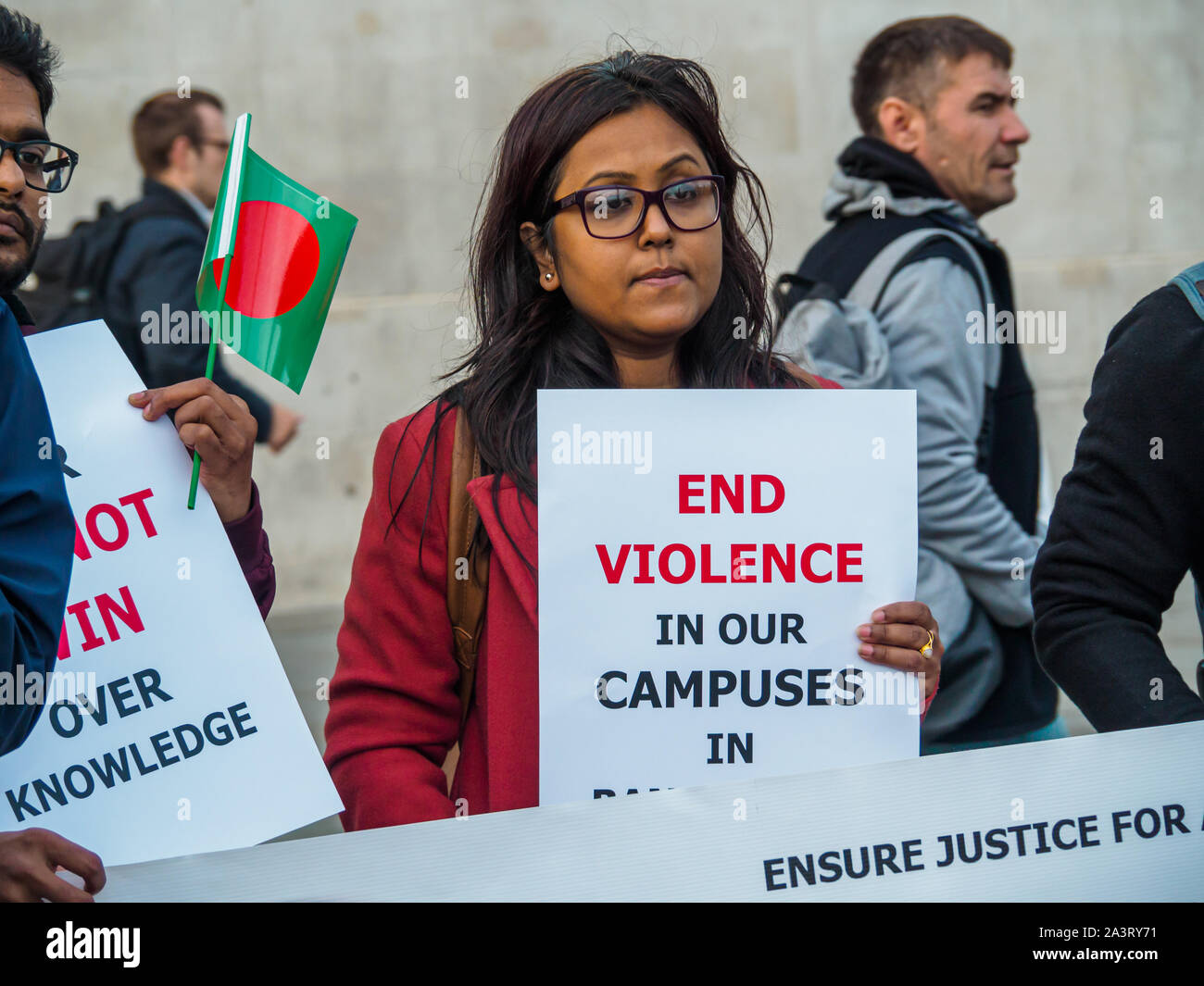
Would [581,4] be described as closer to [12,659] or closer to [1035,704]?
[1035,704]

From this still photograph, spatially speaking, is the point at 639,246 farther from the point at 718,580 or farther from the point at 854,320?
the point at 854,320

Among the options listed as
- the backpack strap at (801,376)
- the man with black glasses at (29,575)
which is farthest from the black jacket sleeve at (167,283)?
the man with black glasses at (29,575)

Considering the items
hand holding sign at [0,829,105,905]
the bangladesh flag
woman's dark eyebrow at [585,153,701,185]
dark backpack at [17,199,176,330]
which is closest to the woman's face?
woman's dark eyebrow at [585,153,701,185]

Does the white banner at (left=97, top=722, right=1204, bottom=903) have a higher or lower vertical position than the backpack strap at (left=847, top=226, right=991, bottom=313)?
lower

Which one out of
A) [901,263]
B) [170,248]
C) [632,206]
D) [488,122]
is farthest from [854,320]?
[488,122]

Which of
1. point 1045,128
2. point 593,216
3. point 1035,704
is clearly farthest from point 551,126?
point 1045,128

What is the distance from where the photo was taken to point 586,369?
7.07ft

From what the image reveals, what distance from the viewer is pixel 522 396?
2.14m

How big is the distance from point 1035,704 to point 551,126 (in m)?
1.88

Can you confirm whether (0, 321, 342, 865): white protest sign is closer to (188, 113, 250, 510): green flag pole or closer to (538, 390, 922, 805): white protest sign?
(188, 113, 250, 510): green flag pole

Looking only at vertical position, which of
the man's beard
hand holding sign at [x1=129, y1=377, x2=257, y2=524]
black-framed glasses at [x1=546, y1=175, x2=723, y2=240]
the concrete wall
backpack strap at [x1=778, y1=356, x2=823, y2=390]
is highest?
the concrete wall

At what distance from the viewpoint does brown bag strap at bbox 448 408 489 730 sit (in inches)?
81.7

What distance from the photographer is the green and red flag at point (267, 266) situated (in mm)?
2049

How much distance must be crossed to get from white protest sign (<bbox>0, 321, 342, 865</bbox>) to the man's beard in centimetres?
10
